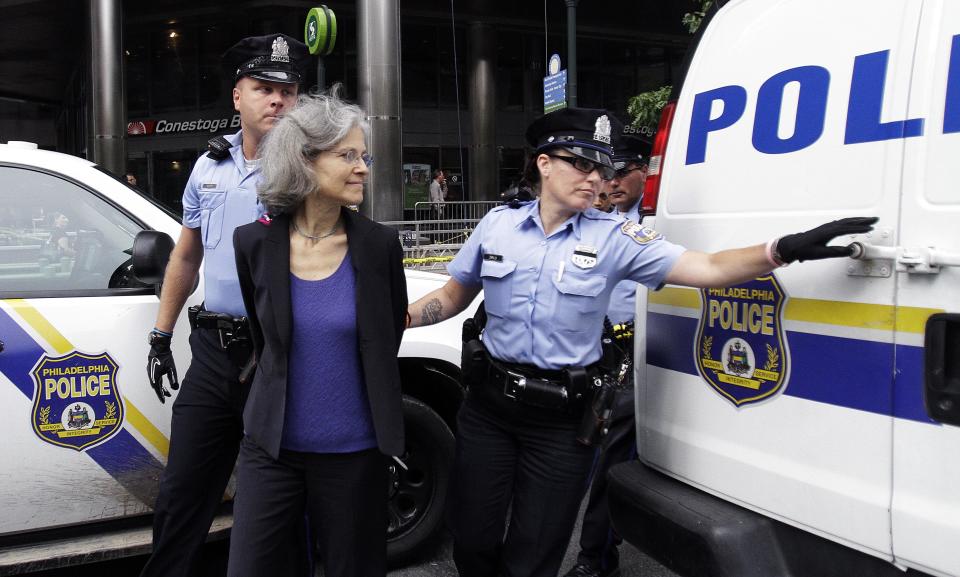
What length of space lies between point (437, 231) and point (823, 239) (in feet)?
51.6

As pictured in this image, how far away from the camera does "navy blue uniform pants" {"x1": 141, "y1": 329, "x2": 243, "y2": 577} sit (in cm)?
279

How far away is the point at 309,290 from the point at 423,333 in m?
1.27

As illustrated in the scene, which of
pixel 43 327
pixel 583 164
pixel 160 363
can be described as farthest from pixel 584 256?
pixel 43 327

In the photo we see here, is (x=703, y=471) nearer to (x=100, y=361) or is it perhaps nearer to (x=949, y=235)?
(x=949, y=235)

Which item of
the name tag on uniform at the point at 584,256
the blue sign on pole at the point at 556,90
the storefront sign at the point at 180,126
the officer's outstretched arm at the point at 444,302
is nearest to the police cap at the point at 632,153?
the officer's outstretched arm at the point at 444,302

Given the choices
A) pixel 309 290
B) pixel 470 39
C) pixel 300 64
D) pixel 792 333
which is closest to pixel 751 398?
pixel 792 333

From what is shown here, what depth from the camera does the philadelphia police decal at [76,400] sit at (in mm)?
2934

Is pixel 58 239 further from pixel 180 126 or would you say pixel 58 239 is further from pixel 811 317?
pixel 180 126

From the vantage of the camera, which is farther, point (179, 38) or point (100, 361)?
point (179, 38)

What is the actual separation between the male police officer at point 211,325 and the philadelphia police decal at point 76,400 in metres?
0.18

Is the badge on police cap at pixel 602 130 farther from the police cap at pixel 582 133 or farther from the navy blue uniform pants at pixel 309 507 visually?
the navy blue uniform pants at pixel 309 507

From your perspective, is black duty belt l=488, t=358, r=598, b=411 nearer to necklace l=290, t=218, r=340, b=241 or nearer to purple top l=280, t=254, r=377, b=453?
purple top l=280, t=254, r=377, b=453

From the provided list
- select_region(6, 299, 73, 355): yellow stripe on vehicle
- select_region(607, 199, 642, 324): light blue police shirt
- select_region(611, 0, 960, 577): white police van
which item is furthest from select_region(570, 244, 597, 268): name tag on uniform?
select_region(6, 299, 73, 355): yellow stripe on vehicle

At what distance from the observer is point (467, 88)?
89.1ft
